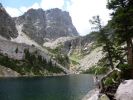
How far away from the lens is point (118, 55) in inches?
2574

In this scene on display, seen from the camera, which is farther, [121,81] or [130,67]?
[130,67]

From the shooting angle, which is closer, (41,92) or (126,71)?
(126,71)

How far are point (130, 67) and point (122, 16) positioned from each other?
903 cm

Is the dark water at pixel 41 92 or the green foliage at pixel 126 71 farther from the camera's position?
the dark water at pixel 41 92

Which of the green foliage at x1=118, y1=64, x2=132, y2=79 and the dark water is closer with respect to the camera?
the green foliage at x1=118, y1=64, x2=132, y2=79

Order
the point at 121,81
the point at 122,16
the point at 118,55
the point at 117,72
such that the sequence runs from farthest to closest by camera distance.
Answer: the point at 118,55
the point at 122,16
the point at 117,72
the point at 121,81

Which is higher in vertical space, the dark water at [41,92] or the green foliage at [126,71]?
the green foliage at [126,71]

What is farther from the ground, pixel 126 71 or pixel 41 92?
pixel 126 71

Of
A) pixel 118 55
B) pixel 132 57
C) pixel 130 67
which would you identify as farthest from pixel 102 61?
pixel 130 67

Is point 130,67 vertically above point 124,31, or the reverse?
point 124,31

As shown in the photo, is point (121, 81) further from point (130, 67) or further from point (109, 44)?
point (109, 44)

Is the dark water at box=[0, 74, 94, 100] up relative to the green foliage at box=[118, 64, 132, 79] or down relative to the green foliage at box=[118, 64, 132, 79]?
down

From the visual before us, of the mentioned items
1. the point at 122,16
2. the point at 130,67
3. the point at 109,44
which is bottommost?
the point at 130,67

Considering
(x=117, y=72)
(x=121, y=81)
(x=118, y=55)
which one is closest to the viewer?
(x=121, y=81)
